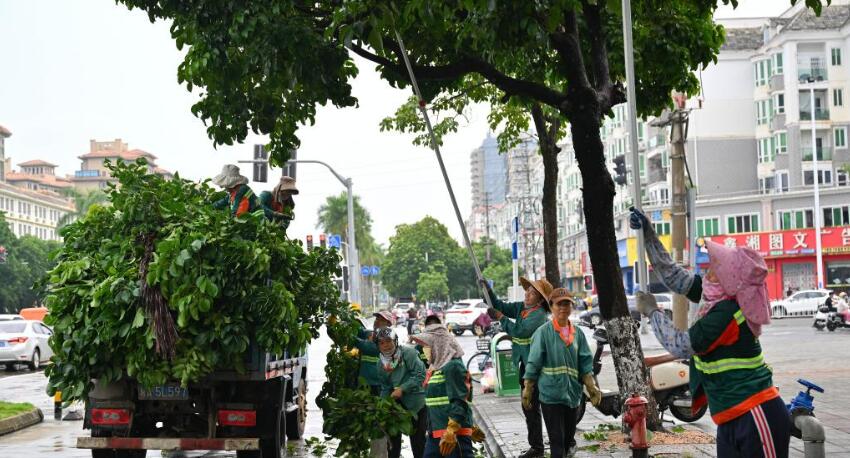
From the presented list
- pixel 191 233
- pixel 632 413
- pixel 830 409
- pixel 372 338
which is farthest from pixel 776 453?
pixel 830 409

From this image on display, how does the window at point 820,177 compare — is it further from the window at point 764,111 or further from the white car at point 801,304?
the white car at point 801,304

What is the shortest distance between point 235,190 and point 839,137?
194 ft

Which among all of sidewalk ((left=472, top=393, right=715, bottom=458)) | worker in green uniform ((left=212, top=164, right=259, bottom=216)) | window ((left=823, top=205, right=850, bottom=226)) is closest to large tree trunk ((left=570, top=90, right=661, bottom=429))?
sidewalk ((left=472, top=393, right=715, bottom=458))

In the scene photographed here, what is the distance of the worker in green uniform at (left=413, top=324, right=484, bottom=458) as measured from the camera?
8.49 meters

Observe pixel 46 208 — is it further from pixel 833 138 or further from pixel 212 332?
pixel 212 332

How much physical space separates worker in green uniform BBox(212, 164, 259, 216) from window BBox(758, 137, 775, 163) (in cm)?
5938

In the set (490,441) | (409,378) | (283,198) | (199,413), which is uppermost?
(283,198)

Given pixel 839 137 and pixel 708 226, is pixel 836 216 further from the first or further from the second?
pixel 708 226

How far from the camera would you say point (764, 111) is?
2640 inches

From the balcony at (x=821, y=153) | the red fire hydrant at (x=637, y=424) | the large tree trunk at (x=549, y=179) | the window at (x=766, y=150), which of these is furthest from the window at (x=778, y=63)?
the red fire hydrant at (x=637, y=424)

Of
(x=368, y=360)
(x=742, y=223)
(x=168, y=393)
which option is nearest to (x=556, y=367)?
(x=368, y=360)

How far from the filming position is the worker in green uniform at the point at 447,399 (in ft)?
27.9

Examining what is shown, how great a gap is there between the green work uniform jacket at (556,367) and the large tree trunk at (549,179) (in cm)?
661

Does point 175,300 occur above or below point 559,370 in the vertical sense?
above
